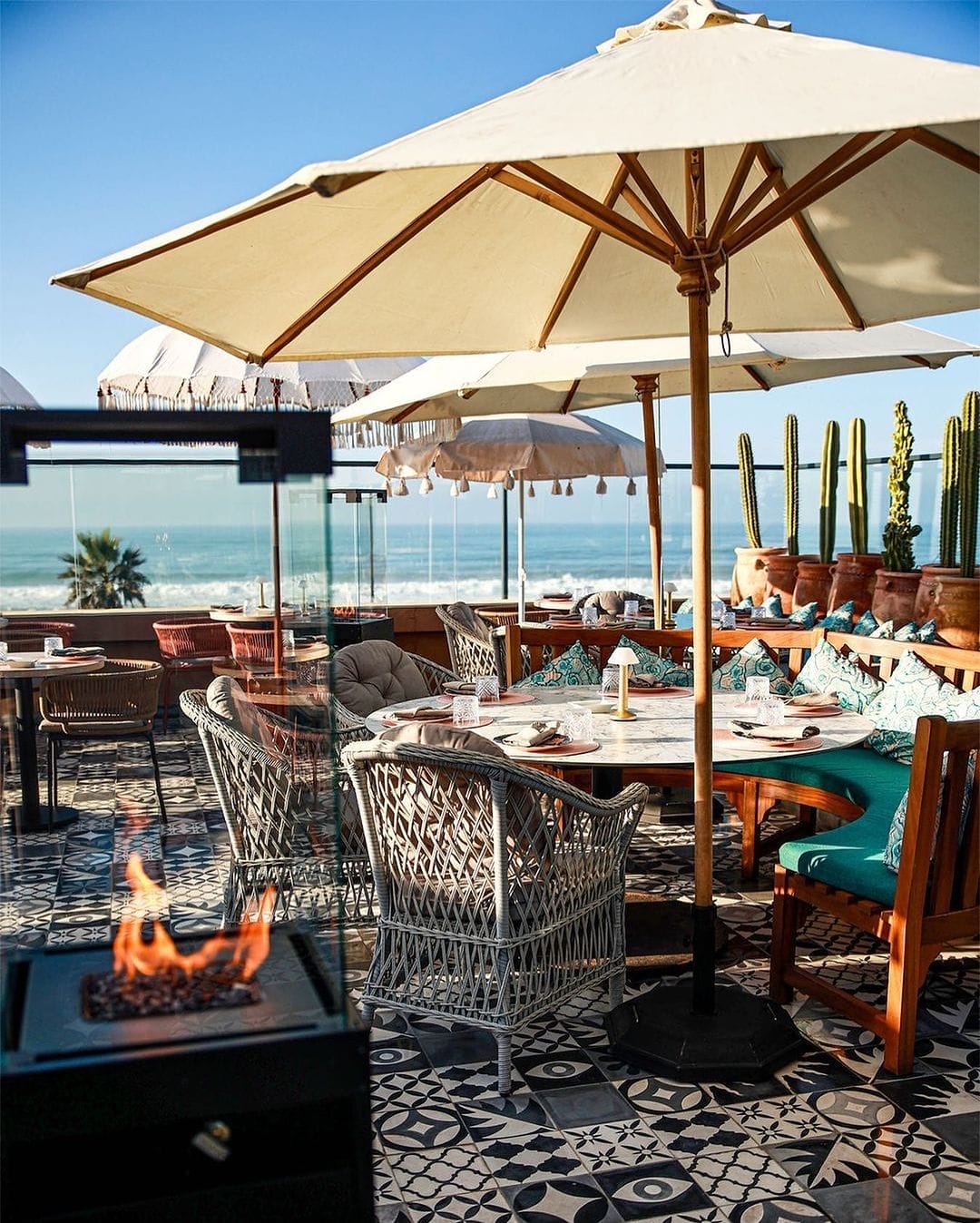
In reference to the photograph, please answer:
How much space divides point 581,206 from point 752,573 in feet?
30.3

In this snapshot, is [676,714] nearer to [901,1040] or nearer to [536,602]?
[901,1040]

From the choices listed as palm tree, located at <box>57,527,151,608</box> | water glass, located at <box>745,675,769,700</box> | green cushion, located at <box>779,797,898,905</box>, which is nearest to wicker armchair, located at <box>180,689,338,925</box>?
palm tree, located at <box>57,527,151,608</box>

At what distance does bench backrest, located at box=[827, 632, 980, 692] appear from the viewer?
478 centimetres

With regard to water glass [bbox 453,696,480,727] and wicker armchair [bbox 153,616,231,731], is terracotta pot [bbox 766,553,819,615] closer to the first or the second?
water glass [bbox 453,696,480,727]

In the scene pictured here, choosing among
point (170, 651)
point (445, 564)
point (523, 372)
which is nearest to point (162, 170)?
point (445, 564)

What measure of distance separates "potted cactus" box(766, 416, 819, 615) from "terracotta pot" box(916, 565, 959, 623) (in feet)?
8.11

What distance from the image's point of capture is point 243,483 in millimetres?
2002

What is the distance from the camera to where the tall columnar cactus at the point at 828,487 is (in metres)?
11.1

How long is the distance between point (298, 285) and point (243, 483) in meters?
1.72

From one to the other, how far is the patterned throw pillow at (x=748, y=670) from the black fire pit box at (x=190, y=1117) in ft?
12.8

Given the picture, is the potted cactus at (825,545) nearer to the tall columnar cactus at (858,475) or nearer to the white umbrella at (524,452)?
the tall columnar cactus at (858,475)


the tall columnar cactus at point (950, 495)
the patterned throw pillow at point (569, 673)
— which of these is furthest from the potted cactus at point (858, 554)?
the patterned throw pillow at point (569, 673)

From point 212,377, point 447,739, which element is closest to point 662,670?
point 447,739

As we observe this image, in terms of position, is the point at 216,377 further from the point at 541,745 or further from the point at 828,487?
the point at 828,487
